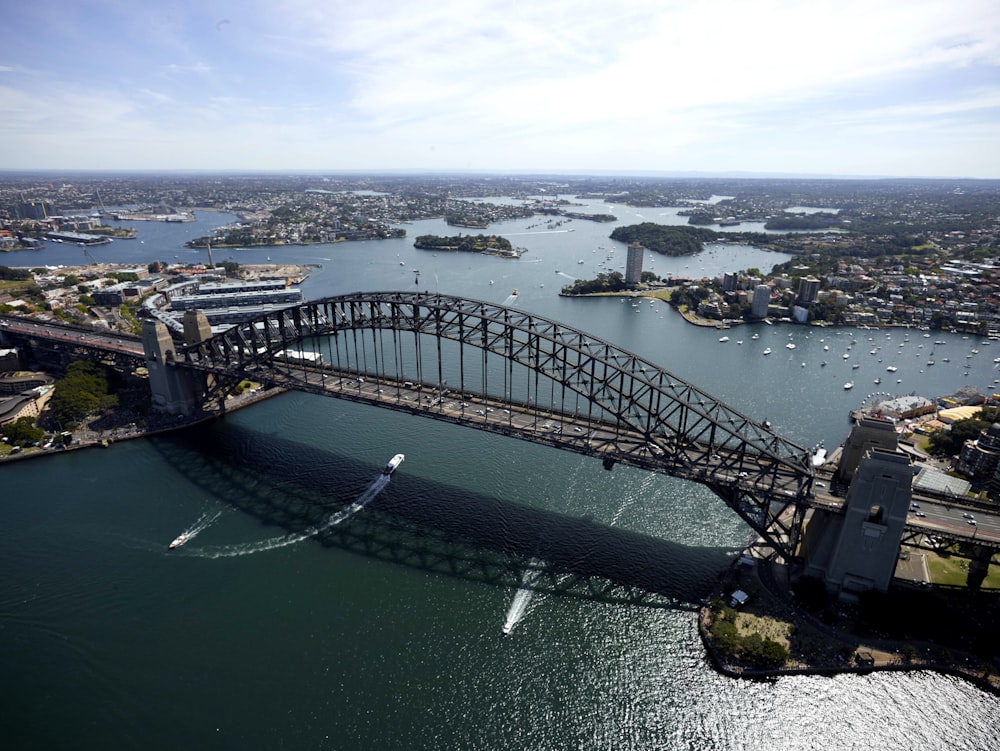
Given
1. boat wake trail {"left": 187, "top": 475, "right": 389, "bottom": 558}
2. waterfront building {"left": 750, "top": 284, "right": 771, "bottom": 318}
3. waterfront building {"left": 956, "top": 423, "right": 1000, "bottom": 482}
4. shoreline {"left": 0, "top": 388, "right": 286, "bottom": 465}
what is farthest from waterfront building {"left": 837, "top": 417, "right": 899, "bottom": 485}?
waterfront building {"left": 750, "top": 284, "right": 771, "bottom": 318}

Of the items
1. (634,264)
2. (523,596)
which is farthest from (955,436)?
(634,264)

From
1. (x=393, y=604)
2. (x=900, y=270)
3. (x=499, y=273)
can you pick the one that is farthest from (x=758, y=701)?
(x=900, y=270)

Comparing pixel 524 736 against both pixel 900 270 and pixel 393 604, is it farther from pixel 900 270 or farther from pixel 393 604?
pixel 900 270

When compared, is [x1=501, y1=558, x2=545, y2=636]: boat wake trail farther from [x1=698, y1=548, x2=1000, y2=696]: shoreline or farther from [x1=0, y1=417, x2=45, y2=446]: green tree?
[x1=0, y1=417, x2=45, y2=446]: green tree

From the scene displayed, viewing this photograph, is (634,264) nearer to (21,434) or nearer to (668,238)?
(668,238)

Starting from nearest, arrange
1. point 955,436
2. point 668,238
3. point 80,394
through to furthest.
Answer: point 955,436
point 80,394
point 668,238

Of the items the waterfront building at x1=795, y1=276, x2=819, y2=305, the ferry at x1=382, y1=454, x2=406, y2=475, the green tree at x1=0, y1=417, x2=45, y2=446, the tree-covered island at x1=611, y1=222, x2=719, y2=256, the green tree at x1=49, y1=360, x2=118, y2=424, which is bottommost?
the ferry at x1=382, y1=454, x2=406, y2=475
